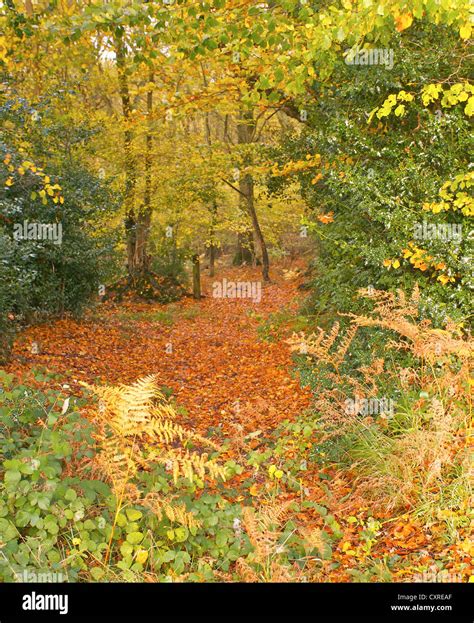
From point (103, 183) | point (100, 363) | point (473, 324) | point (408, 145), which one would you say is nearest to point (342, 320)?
point (473, 324)

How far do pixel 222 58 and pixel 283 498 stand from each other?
26.0ft

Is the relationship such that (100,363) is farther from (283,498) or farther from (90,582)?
(90,582)

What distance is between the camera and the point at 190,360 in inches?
438

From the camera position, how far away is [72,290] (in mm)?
11602

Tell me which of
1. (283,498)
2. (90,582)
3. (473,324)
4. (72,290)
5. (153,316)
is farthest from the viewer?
(153,316)

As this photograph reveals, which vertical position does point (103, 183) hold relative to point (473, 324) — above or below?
above

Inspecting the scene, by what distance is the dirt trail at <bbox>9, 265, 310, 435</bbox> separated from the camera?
765 centimetres

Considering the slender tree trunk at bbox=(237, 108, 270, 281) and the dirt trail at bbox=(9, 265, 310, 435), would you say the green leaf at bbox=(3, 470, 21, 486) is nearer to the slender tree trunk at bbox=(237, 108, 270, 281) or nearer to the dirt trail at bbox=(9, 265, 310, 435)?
the dirt trail at bbox=(9, 265, 310, 435)

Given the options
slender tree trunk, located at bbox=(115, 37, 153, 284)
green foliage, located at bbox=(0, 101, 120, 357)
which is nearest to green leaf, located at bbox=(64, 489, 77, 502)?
green foliage, located at bbox=(0, 101, 120, 357)
